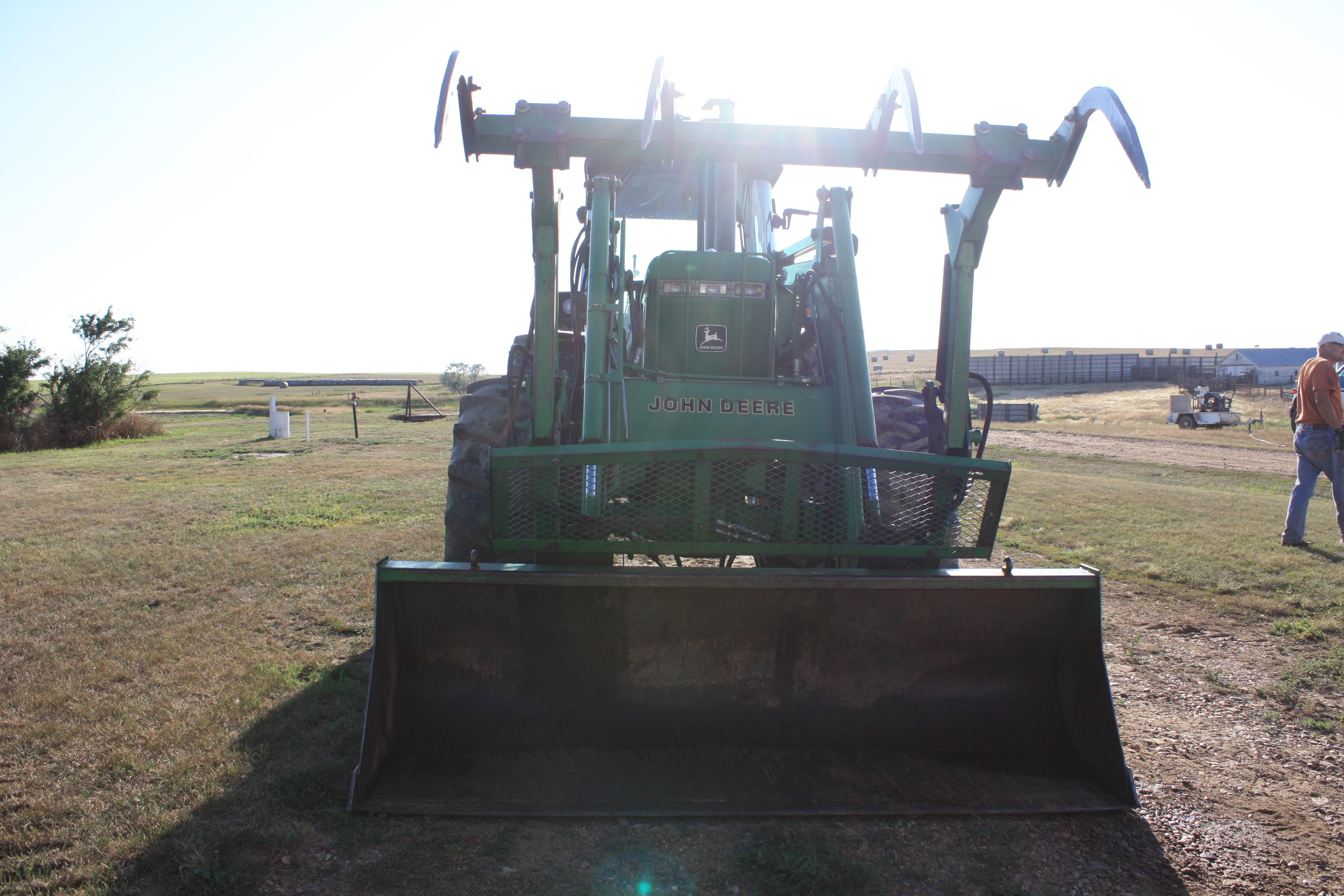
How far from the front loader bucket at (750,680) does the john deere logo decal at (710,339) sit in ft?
5.07

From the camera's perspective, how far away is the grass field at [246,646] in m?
2.66

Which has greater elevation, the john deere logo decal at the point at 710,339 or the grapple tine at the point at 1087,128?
the grapple tine at the point at 1087,128

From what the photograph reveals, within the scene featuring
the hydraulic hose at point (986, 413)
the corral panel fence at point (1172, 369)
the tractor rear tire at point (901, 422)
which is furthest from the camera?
the corral panel fence at point (1172, 369)

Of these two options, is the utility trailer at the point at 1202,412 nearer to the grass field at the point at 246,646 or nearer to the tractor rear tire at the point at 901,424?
the grass field at the point at 246,646

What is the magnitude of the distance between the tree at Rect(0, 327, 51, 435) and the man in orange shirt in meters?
23.5

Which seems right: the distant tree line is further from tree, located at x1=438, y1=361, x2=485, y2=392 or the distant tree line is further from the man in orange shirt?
tree, located at x1=438, y1=361, x2=485, y2=392

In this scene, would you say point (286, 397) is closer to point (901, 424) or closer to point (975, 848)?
point (901, 424)

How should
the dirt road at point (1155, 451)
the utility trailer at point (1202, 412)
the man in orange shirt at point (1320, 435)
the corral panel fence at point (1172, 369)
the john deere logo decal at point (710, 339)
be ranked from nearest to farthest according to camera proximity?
the john deere logo decal at point (710, 339) → the man in orange shirt at point (1320, 435) → the dirt road at point (1155, 451) → the utility trailer at point (1202, 412) → the corral panel fence at point (1172, 369)

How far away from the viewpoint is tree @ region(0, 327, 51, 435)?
18.9 m

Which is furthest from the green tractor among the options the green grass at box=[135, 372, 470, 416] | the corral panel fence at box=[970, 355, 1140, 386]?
the corral panel fence at box=[970, 355, 1140, 386]

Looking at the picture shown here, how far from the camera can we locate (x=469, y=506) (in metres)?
4.90

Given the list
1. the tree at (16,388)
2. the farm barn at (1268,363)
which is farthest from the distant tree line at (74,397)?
the farm barn at (1268,363)

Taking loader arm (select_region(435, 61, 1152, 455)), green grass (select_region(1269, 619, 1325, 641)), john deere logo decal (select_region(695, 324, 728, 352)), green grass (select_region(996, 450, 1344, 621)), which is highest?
loader arm (select_region(435, 61, 1152, 455))

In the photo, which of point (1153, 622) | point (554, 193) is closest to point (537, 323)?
point (554, 193)
